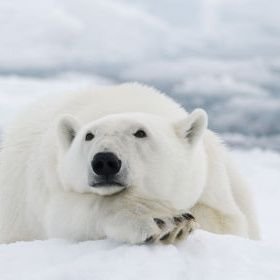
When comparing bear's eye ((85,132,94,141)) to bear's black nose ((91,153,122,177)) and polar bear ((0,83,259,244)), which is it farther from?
bear's black nose ((91,153,122,177))

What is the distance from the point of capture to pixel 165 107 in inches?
325

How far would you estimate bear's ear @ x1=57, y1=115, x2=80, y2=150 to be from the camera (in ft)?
23.8

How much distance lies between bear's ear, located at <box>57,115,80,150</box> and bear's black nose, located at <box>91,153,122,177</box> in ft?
3.71

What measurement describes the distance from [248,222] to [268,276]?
3858 millimetres

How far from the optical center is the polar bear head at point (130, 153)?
→ 6.27m

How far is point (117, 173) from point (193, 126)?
1473 millimetres

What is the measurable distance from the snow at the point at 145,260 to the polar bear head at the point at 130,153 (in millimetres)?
660

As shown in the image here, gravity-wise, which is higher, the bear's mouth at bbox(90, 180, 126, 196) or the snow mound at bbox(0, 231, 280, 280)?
the bear's mouth at bbox(90, 180, 126, 196)

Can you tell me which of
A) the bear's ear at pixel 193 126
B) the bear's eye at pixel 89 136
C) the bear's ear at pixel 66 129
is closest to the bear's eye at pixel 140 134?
the bear's eye at pixel 89 136

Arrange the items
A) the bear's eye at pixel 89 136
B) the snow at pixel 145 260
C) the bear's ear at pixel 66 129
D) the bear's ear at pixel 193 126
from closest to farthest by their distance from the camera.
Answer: the snow at pixel 145 260 → the bear's eye at pixel 89 136 → the bear's ear at pixel 66 129 → the bear's ear at pixel 193 126

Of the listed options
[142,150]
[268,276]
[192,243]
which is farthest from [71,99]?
[268,276]

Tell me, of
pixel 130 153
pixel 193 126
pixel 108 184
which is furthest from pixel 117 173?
pixel 193 126

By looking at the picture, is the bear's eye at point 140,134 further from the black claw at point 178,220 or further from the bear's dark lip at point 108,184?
the black claw at point 178,220

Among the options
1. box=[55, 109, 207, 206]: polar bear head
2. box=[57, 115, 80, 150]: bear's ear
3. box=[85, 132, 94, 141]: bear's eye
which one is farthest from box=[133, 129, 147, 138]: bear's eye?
box=[57, 115, 80, 150]: bear's ear
